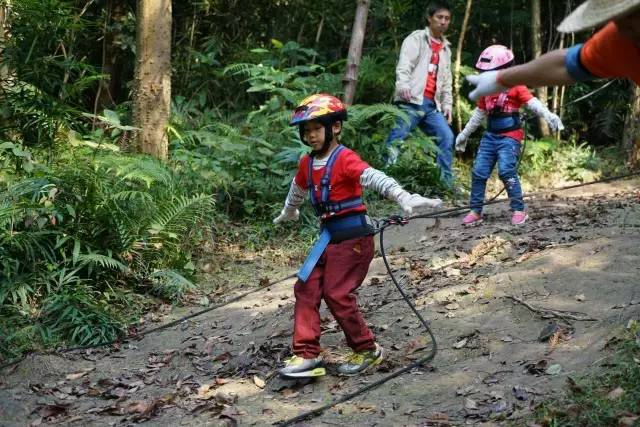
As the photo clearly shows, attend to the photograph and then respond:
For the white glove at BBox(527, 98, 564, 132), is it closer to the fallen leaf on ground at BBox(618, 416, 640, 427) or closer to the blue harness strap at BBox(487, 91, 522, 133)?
the blue harness strap at BBox(487, 91, 522, 133)

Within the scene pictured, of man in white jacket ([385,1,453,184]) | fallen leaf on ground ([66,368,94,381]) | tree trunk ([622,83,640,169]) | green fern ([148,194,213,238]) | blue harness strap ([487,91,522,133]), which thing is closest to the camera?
fallen leaf on ground ([66,368,94,381])

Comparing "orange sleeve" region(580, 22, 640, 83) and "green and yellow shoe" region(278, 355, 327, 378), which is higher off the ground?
"orange sleeve" region(580, 22, 640, 83)

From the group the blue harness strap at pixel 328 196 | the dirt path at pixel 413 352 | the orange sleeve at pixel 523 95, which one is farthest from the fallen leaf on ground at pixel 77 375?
the orange sleeve at pixel 523 95

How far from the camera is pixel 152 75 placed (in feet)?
27.4

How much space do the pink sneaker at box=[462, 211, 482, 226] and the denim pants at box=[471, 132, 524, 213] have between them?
2.1 inches

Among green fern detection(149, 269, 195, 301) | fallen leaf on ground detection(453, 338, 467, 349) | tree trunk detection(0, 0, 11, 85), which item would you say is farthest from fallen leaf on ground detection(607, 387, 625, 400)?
tree trunk detection(0, 0, 11, 85)

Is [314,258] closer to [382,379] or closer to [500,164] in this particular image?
[382,379]

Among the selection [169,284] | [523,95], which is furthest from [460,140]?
[169,284]

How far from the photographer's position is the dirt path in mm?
4215

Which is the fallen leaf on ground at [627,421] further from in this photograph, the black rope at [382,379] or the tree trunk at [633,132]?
the tree trunk at [633,132]

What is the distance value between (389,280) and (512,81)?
335 cm

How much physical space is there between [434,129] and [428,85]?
559 mm

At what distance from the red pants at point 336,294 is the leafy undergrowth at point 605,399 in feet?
4.47

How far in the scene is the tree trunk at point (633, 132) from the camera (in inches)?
406
